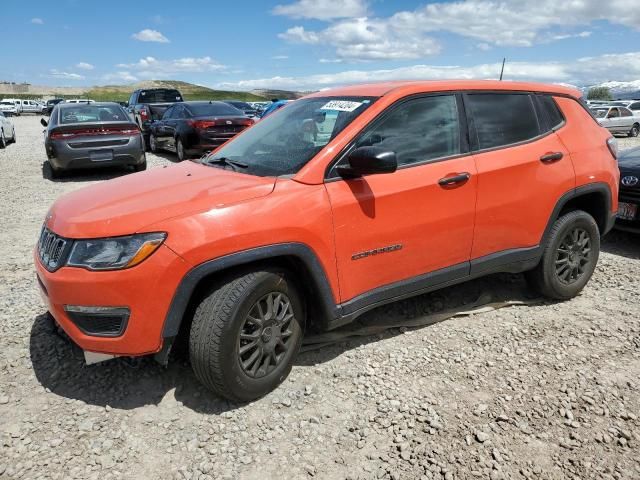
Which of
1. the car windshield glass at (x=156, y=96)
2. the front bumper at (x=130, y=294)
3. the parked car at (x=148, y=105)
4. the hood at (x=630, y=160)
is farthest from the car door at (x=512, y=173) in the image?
the car windshield glass at (x=156, y=96)

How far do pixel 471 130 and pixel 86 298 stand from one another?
2661 millimetres

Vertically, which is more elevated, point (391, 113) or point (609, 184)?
point (391, 113)

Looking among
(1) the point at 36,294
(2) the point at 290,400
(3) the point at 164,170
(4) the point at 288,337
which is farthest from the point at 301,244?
(1) the point at 36,294

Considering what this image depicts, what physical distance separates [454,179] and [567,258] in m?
1.52

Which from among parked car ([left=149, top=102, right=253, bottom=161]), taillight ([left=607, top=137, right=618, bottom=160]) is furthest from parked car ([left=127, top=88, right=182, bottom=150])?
taillight ([left=607, top=137, right=618, bottom=160])

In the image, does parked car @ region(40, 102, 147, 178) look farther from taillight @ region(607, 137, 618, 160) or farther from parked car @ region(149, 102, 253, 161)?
taillight @ region(607, 137, 618, 160)

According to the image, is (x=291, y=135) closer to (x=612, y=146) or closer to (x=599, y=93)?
(x=612, y=146)

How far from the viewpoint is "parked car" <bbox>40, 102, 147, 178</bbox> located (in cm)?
947

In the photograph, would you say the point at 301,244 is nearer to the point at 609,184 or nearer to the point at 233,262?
the point at 233,262

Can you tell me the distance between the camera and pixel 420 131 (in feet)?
10.7

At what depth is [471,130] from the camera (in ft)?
11.3

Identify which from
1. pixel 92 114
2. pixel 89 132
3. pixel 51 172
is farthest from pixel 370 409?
pixel 51 172

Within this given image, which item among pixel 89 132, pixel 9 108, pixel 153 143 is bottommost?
pixel 153 143

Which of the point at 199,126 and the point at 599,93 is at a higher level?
the point at 599,93
